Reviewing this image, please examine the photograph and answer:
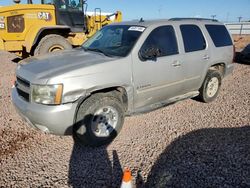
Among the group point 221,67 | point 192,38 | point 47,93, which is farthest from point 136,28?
point 221,67

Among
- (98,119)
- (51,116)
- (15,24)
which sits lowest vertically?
(98,119)

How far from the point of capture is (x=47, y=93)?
315 centimetres

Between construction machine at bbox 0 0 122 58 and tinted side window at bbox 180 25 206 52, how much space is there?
5230 mm

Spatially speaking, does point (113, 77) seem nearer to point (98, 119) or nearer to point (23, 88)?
point (98, 119)

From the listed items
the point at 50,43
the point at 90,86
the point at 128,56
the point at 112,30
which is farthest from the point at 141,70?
the point at 50,43

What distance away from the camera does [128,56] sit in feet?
12.2

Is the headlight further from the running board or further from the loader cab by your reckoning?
the loader cab

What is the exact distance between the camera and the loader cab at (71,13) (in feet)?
28.1

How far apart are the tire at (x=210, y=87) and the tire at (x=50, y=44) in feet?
18.0

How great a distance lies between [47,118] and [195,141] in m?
2.44

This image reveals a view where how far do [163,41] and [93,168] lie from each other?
Answer: 102 inches

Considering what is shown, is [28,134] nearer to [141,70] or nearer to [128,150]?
[128,150]

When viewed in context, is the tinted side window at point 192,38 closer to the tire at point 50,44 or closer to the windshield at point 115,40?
the windshield at point 115,40

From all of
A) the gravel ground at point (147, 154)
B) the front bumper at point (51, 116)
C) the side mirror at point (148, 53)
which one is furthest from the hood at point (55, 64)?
the gravel ground at point (147, 154)
